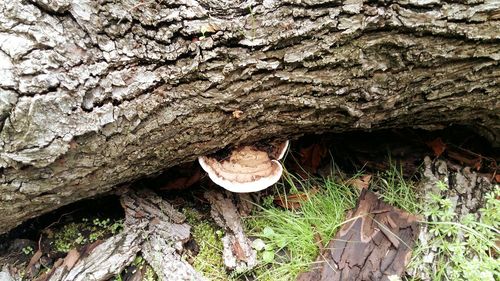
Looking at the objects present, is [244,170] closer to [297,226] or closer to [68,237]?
[297,226]

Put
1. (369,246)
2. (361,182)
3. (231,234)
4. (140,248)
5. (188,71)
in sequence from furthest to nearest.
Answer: (361,182), (231,234), (140,248), (369,246), (188,71)

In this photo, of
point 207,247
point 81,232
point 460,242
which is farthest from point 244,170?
point 460,242

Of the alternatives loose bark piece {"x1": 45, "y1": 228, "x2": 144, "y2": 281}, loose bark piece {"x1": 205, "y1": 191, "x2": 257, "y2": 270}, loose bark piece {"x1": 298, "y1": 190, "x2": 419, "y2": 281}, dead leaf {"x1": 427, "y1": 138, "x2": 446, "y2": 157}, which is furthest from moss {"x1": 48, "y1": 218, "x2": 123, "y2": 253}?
dead leaf {"x1": 427, "y1": 138, "x2": 446, "y2": 157}

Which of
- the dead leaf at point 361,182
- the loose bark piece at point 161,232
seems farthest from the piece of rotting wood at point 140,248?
the dead leaf at point 361,182

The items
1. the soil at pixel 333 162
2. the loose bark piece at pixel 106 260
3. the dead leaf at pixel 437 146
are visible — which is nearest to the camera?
the loose bark piece at pixel 106 260

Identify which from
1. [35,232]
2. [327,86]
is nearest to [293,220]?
[327,86]

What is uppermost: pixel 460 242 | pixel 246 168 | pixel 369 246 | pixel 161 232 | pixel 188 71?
pixel 188 71

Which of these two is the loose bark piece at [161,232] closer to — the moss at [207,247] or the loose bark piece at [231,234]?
the moss at [207,247]
